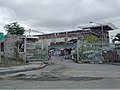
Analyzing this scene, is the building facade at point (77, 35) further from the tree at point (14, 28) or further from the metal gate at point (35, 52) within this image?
the metal gate at point (35, 52)

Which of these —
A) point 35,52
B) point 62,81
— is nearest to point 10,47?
point 35,52

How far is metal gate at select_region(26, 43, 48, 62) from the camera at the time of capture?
38.5 meters

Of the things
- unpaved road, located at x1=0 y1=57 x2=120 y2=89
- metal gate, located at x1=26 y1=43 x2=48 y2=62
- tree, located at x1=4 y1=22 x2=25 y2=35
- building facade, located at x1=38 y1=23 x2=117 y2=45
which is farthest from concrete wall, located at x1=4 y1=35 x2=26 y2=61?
building facade, located at x1=38 y1=23 x2=117 y2=45

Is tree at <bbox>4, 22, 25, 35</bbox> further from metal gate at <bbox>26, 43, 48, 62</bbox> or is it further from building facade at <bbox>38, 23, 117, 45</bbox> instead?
metal gate at <bbox>26, 43, 48, 62</bbox>

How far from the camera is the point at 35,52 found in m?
39.3

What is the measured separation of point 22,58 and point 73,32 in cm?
6918

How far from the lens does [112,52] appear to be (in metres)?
38.6

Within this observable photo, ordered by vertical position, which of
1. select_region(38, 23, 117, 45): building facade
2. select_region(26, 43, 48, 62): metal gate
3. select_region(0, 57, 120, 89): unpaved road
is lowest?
select_region(0, 57, 120, 89): unpaved road

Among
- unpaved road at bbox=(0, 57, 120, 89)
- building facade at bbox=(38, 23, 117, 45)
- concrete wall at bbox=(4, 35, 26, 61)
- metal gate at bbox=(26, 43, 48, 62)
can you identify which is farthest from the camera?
building facade at bbox=(38, 23, 117, 45)

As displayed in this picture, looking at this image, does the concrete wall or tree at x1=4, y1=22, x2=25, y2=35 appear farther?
tree at x1=4, y1=22, x2=25, y2=35

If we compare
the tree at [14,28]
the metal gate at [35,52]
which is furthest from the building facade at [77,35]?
the metal gate at [35,52]

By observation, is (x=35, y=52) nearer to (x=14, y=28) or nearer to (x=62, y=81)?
(x=62, y=81)

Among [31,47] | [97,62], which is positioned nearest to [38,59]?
[31,47]

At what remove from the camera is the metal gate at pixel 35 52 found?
38.5 metres
